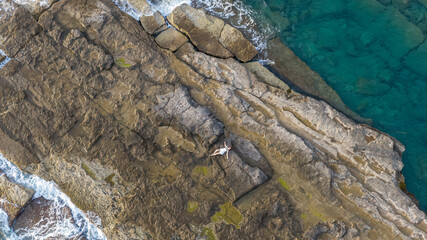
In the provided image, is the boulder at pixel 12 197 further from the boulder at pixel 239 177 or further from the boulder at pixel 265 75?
the boulder at pixel 265 75

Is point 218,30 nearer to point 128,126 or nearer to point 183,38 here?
point 183,38

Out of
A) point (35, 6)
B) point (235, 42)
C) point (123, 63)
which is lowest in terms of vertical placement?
point (123, 63)

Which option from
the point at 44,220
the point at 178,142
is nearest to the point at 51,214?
the point at 44,220

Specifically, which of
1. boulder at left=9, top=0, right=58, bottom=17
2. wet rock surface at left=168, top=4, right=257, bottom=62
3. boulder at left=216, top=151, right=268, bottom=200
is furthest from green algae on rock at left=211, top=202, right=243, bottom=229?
boulder at left=9, top=0, right=58, bottom=17

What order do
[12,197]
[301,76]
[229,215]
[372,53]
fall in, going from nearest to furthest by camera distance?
[229,215]
[12,197]
[301,76]
[372,53]

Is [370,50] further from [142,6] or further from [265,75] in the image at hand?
[142,6]

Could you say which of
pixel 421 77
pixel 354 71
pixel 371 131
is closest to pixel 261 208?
pixel 371 131

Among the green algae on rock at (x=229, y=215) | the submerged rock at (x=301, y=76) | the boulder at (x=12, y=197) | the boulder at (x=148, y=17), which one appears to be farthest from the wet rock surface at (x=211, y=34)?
the boulder at (x=12, y=197)
